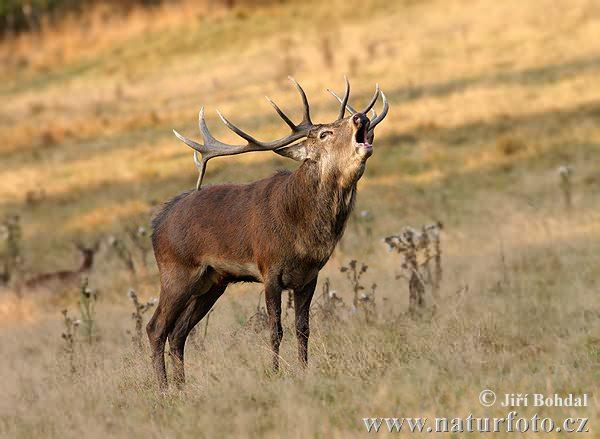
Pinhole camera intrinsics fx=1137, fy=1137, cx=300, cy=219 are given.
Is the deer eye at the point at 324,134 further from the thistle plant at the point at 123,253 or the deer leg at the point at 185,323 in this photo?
the thistle plant at the point at 123,253

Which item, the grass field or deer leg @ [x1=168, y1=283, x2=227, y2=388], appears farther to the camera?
deer leg @ [x1=168, y1=283, x2=227, y2=388]

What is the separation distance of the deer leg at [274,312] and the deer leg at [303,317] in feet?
0.51

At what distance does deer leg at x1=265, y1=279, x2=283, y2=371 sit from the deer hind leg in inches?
32.4

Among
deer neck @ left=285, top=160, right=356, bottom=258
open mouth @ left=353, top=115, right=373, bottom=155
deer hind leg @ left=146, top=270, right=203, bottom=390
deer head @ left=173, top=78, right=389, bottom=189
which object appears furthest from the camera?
deer hind leg @ left=146, top=270, right=203, bottom=390

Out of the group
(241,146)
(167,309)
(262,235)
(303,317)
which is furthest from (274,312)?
(241,146)

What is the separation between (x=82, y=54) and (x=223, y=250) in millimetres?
25749

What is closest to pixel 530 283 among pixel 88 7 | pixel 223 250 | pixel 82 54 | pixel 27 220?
pixel 223 250

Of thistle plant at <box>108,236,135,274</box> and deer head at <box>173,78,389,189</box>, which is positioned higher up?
deer head at <box>173,78,389,189</box>

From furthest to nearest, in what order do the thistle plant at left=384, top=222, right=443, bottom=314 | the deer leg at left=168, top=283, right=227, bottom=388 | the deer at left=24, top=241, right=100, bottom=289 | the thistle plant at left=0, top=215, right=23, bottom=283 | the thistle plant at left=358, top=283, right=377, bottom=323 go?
1. the thistle plant at left=0, top=215, right=23, bottom=283
2. the deer at left=24, top=241, right=100, bottom=289
3. the thistle plant at left=384, top=222, right=443, bottom=314
4. the thistle plant at left=358, top=283, right=377, bottom=323
5. the deer leg at left=168, top=283, right=227, bottom=388

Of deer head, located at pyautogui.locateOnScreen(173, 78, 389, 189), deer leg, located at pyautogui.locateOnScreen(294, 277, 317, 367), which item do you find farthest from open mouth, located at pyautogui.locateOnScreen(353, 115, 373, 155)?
deer leg, located at pyautogui.locateOnScreen(294, 277, 317, 367)

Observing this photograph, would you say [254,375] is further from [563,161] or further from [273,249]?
[563,161]

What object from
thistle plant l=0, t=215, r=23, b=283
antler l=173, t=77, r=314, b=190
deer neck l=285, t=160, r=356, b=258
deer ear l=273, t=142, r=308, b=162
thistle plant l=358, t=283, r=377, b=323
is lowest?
thistle plant l=358, t=283, r=377, b=323

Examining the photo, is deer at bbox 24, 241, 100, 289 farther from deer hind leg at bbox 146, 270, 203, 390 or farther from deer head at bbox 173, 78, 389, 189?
deer head at bbox 173, 78, 389, 189

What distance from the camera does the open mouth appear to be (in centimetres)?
767
